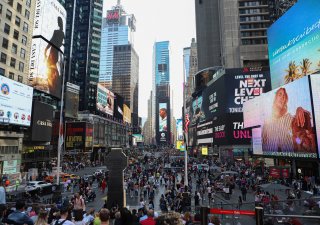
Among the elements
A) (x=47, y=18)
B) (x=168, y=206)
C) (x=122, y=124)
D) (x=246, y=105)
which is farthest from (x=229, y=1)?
(x=168, y=206)

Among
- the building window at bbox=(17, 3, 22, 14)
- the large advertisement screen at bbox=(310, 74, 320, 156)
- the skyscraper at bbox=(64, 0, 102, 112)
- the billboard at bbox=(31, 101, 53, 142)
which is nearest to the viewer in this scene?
the large advertisement screen at bbox=(310, 74, 320, 156)

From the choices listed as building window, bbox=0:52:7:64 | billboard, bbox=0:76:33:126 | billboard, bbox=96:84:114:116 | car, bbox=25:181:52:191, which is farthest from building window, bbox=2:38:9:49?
billboard, bbox=96:84:114:116

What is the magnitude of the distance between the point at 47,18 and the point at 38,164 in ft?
110

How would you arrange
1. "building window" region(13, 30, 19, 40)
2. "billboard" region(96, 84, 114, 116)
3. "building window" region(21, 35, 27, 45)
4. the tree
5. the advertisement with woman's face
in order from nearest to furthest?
the advertisement with woman's face, "building window" region(13, 30, 19, 40), the tree, "building window" region(21, 35, 27, 45), "billboard" region(96, 84, 114, 116)

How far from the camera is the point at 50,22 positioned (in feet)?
193

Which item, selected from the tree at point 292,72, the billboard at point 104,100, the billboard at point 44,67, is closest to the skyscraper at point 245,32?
the tree at point 292,72

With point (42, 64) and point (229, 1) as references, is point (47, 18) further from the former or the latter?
point (229, 1)

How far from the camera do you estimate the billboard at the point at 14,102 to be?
35.8m

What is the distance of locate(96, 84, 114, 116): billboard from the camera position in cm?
9588

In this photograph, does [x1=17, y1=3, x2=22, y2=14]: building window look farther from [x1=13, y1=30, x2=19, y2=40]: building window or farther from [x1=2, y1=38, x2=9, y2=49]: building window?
[x1=2, y1=38, x2=9, y2=49]: building window

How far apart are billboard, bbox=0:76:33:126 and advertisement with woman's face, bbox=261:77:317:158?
38.6 m

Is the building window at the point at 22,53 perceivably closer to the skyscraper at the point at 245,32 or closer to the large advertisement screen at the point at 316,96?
the large advertisement screen at the point at 316,96

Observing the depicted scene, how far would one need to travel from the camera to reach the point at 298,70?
46562mm

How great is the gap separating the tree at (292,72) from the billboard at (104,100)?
64.7m
